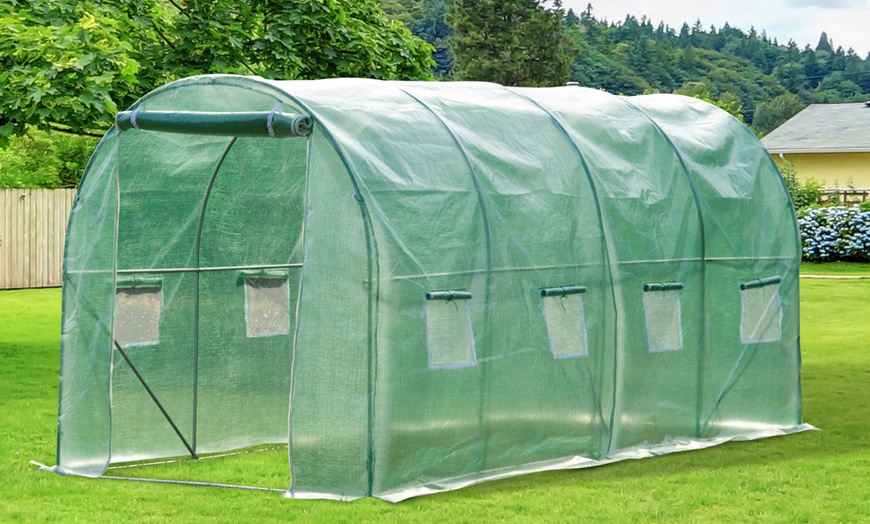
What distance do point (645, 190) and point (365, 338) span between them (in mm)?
3485

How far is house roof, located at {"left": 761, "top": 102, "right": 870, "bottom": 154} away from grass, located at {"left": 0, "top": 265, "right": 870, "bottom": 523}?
34.6 metres

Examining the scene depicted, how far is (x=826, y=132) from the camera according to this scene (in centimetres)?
4866

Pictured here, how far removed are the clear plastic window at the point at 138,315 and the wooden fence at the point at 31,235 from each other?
55.9 feet

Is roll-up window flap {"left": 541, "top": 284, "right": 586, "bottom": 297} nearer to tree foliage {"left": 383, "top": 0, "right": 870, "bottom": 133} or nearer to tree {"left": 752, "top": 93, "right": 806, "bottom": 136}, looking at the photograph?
tree foliage {"left": 383, "top": 0, "right": 870, "bottom": 133}

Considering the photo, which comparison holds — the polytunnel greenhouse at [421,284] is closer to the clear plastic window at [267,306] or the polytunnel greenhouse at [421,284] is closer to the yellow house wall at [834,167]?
the clear plastic window at [267,306]

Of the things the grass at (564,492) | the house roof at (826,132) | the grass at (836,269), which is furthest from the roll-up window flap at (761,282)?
the house roof at (826,132)

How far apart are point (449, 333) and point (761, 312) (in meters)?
3.93

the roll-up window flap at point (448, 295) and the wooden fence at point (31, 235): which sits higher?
the roll-up window flap at point (448, 295)

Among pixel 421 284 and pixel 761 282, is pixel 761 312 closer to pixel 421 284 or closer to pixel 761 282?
pixel 761 282

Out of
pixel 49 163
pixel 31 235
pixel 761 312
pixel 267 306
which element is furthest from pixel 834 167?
pixel 267 306

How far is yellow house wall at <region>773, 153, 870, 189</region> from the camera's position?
153 feet

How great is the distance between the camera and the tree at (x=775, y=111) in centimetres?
8419

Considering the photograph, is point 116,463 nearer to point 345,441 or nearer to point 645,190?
point 345,441

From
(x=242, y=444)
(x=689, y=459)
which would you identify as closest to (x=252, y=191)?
(x=242, y=444)
